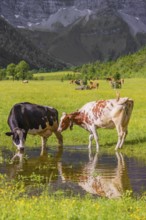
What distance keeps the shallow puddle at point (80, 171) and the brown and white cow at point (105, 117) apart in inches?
81.9

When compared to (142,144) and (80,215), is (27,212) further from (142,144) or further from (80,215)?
(142,144)

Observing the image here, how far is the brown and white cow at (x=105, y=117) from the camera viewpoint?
2872cm

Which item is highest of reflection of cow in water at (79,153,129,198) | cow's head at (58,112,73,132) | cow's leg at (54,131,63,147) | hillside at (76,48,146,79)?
hillside at (76,48,146,79)

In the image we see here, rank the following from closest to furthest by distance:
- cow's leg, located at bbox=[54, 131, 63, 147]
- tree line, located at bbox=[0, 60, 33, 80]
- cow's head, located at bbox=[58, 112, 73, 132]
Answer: cow's leg, located at bbox=[54, 131, 63, 147], cow's head, located at bbox=[58, 112, 73, 132], tree line, located at bbox=[0, 60, 33, 80]

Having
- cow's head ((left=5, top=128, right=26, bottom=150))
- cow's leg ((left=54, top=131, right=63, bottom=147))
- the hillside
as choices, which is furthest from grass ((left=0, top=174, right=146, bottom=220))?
the hillside

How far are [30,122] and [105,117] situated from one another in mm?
3982

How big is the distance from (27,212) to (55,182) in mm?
6984

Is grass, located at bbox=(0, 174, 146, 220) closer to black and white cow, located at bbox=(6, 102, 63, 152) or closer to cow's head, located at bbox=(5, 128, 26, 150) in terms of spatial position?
cow's head, located at bbox=(5, 128, 26, 150)

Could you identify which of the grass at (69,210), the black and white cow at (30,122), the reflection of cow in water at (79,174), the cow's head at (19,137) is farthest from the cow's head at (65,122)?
the grass at (69,210)

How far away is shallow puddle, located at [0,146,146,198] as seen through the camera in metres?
18.2

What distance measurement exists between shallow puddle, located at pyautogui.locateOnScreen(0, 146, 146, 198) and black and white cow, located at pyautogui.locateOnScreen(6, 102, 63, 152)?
949 millimetres

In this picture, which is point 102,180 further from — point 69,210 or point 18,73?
point 18,73

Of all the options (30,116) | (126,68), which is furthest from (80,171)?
(126,68)

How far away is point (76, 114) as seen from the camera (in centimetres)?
3125
